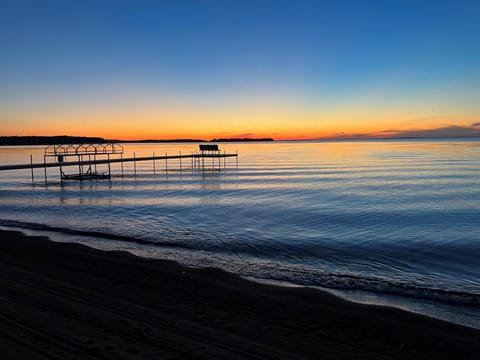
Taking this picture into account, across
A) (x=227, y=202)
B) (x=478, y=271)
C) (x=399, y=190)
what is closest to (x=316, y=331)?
(x=478, y=271)

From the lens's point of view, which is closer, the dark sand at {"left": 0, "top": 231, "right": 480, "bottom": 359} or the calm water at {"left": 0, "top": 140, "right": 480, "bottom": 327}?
the dark sand at {"left": 0, "top": 231, "right": 480, "bottom": 359}

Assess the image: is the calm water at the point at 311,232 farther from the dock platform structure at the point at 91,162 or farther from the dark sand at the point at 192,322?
the dock platform structure at the point at 91,162

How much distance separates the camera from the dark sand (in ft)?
15.9

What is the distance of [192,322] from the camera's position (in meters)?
5.71

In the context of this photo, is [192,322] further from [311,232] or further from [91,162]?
[91,162]

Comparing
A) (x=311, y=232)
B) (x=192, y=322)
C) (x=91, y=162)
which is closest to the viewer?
(x=192, y=322)

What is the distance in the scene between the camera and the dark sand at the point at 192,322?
15.9ft

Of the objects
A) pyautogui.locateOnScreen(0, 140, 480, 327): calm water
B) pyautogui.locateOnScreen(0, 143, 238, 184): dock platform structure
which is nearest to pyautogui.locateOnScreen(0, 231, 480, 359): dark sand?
pyautogui.locateOnScreen(0, 140, 480, 327): calm water

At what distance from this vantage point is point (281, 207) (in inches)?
829

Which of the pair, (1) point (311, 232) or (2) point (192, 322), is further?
(1) point (311, 232)

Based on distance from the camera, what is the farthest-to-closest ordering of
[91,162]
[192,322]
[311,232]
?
[91,162], [311,232], [192,322]

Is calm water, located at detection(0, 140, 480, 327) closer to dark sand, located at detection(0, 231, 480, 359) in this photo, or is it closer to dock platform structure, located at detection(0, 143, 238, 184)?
Result: dark sand, located at detection(0, 231, 480, 359)

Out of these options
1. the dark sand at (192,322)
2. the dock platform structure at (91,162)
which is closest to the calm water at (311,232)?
the dark sand at (192,322)

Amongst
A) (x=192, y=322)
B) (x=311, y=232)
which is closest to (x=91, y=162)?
(x=311, y=232)
